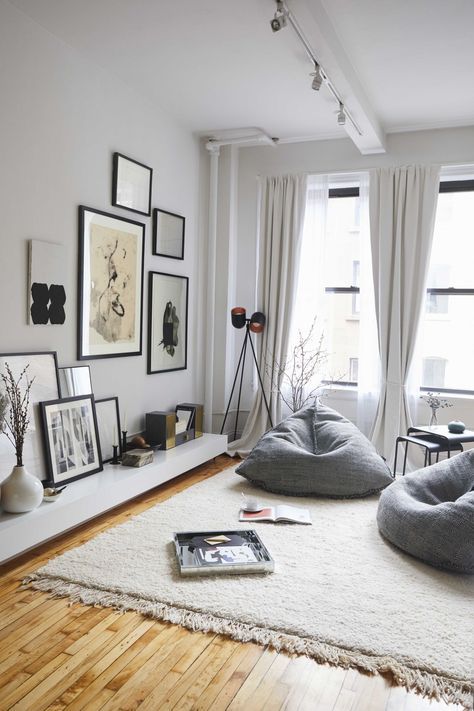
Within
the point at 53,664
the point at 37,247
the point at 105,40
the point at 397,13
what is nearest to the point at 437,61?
the point at 397,13

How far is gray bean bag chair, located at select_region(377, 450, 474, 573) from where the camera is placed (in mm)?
2877

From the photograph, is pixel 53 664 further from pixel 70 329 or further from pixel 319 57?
pixel 319 57

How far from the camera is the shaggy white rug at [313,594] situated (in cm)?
224

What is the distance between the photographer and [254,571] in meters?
2.85

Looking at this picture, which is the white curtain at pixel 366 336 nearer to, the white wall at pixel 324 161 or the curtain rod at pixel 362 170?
the curtain rod at pixel 362 170

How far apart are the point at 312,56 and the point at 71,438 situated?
8.49 feet

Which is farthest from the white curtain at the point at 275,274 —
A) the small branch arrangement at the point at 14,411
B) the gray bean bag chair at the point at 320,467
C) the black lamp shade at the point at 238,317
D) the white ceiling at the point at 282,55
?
the small branch arrangement at the point at 14,411

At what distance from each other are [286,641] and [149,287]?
3.02 meters

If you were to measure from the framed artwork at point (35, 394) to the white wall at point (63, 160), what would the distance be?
7 cm

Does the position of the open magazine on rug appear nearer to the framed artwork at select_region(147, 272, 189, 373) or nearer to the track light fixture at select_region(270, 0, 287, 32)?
the framed artwork at select_region(147, 272, 189, 373)

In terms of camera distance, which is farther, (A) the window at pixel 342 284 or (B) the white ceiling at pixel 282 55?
(A) the window at pixel 342 284

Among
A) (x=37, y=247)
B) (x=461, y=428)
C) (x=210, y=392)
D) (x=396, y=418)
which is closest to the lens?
(x=37, y=247)

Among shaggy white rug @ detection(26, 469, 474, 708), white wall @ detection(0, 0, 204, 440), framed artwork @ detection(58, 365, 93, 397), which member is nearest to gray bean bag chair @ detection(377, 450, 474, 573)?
shaggy white rug @ detection(26, 469, 474, 708)

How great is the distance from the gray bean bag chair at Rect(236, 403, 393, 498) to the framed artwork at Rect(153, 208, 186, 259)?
1700 mm
